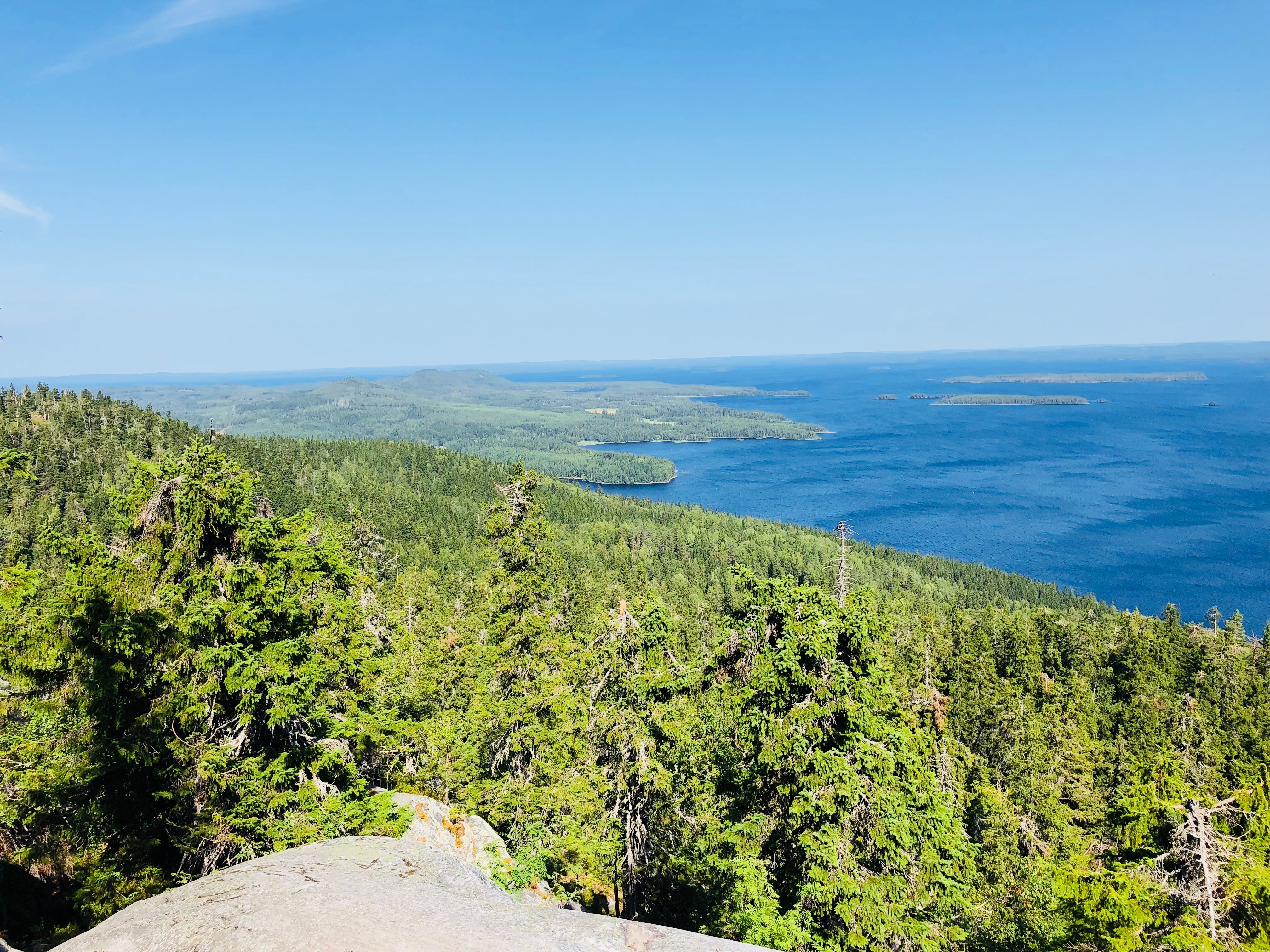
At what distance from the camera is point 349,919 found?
9625mm

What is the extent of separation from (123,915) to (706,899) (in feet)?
55.8

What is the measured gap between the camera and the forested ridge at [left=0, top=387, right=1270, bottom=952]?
13891mm

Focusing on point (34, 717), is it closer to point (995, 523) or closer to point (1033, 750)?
point (1033, 750)

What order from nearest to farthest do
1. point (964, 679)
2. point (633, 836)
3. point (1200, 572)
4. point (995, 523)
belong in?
point (633, 836) → point (964, 679) → point (1200, 572) → point (995, 523)

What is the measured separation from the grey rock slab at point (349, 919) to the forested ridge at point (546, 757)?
12.7ft

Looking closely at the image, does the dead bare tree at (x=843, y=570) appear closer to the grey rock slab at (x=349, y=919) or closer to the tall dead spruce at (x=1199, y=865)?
the tall dead spruce at (x=1199, y=865)

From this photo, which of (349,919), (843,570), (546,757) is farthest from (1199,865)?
(546,757)

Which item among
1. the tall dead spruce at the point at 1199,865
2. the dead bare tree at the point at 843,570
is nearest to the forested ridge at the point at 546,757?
the tall dead spruce at the point at 1199,865

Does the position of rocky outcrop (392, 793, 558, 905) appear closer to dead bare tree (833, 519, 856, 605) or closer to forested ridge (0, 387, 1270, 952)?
forested ridge (0, 387, 1270, 952)

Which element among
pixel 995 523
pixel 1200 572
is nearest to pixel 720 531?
pixel 995 523

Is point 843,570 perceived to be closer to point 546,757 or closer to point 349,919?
point 546,757

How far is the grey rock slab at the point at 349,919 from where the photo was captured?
9.22 metres

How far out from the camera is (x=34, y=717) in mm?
14508

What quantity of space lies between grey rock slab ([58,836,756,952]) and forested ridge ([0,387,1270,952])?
12.7 ft
